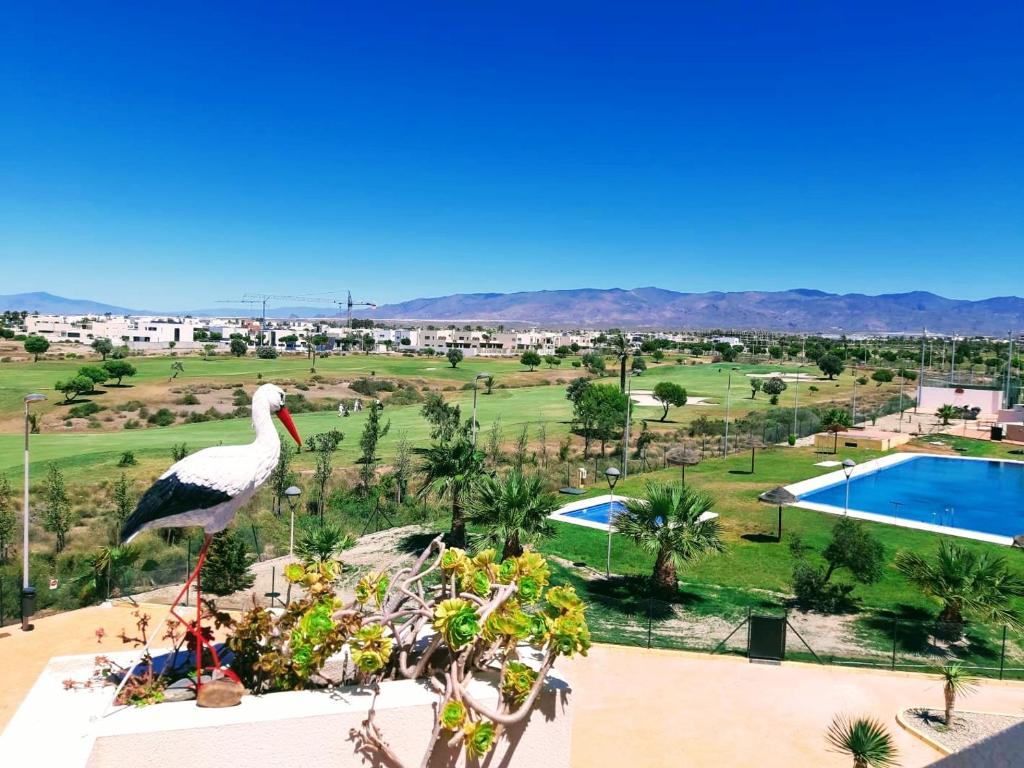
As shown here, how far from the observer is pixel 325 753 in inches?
276

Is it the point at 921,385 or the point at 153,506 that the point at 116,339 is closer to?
the point at 921,385

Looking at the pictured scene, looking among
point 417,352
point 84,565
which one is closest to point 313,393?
point 84,565

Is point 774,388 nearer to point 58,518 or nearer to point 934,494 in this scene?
point 934,494

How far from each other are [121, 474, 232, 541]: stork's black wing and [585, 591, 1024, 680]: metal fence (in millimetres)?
9438

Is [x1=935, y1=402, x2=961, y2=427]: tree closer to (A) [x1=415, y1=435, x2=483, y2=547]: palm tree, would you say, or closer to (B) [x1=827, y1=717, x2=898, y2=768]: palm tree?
(A) [x1=415, y1=435, x2=483, y2=547]: palm tree

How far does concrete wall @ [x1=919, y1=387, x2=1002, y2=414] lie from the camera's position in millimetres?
63562

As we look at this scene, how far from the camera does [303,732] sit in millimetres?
6973

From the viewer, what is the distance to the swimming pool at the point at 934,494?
29438 mm

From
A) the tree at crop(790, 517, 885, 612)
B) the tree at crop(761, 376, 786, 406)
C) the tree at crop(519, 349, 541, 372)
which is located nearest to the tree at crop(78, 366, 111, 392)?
the tree at crop(519, 349, 541, 372)

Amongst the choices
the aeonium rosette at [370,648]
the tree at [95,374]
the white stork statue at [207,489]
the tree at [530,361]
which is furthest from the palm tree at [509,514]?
the tree at [530,361]

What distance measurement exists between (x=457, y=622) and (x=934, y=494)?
Answer: 35079 millimetres

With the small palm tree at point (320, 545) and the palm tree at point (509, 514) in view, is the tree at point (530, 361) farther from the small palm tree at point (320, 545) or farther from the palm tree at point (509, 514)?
the small palm tree at point (320, 545)

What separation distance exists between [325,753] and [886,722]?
30.9 ft

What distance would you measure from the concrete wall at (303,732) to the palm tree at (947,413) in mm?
57792
